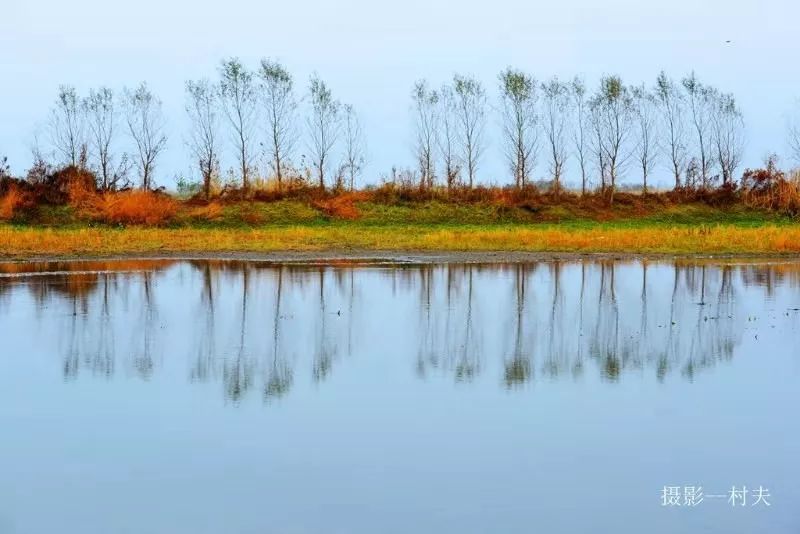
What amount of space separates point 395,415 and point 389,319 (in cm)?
615

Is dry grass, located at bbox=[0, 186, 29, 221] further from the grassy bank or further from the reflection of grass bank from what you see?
the reflection of grass bank

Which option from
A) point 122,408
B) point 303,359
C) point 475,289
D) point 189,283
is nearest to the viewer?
point 122,408

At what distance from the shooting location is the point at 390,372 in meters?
10.5

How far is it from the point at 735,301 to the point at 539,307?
125 inches

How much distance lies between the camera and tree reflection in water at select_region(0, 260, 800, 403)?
10.8 m

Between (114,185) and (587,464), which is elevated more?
(114,185)

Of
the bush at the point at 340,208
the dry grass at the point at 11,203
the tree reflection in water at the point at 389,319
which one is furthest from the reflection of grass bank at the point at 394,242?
the bush at the point at 340,208

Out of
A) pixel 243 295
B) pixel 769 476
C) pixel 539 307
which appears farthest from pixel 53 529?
pixel 243 295

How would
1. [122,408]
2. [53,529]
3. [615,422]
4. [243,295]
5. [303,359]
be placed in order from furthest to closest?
[243,295]
[303,359]
[122,408]
[615,422]
[53,529]

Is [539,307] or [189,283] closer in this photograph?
[539,307]

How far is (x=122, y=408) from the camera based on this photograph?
874 cm

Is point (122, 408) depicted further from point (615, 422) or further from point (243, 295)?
point (243, 295)

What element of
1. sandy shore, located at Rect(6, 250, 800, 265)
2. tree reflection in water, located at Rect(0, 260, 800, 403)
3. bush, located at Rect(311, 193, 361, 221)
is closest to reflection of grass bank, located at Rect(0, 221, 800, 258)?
sandy shore, located at Rect(6, 250, 800, 265)

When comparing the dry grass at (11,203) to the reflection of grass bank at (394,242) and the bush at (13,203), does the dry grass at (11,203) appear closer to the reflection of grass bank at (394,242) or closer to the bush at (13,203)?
the bush at (13,203)
